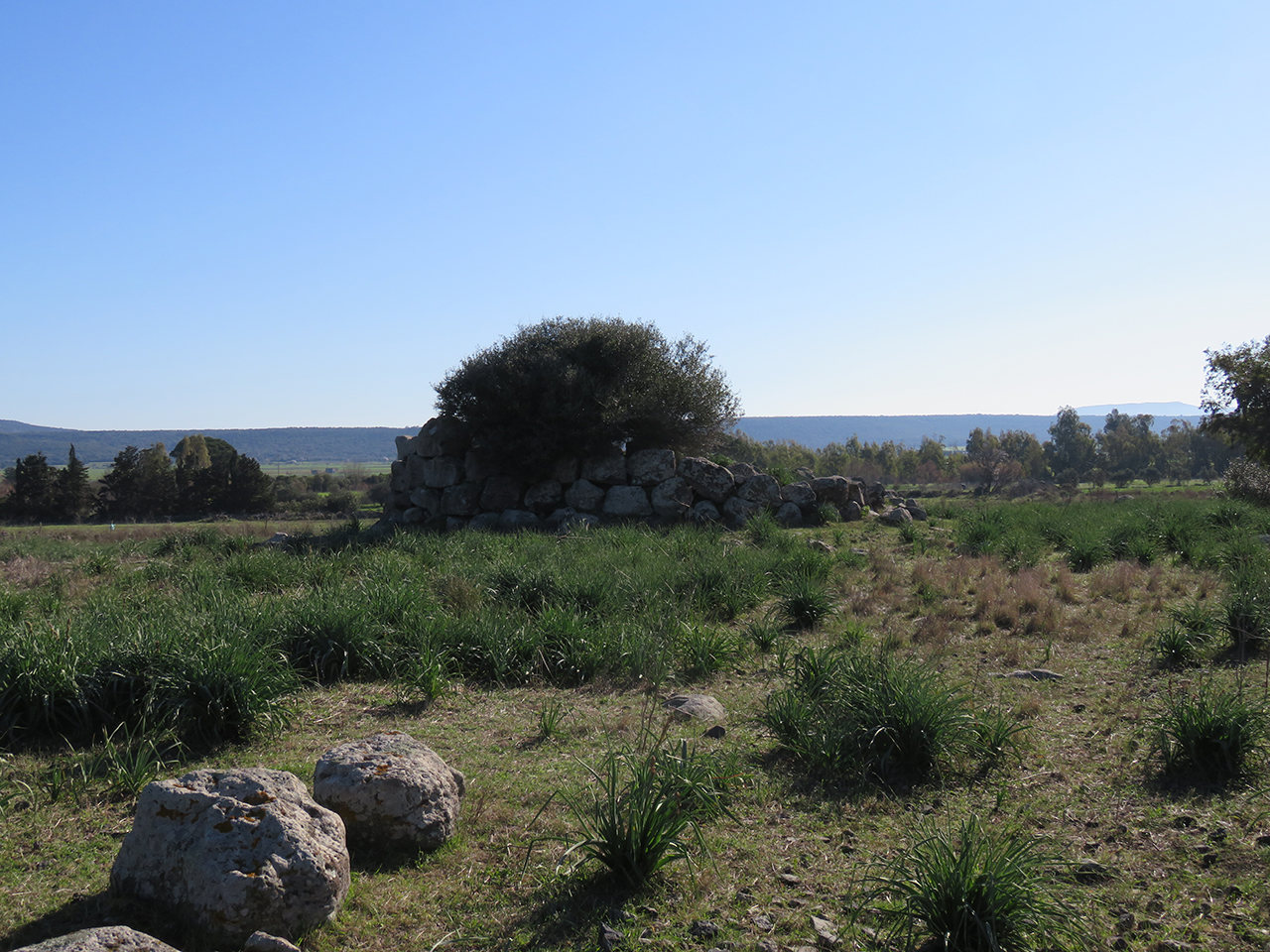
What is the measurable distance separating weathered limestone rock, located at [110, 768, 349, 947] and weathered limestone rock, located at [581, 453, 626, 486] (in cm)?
Answer: 1540

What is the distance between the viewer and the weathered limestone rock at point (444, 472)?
20.1 meters

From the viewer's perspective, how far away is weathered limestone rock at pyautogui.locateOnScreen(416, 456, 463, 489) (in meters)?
20.1

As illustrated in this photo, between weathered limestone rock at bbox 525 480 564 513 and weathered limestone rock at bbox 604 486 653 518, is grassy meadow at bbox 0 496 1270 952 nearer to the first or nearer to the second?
weathered limestone rock at bbox 604 486 653 518

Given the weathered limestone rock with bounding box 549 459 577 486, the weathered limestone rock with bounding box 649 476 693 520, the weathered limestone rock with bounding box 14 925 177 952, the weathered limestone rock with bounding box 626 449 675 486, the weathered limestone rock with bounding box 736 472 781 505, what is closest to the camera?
the weathered limestone rock with bounding box 14 925 177 952

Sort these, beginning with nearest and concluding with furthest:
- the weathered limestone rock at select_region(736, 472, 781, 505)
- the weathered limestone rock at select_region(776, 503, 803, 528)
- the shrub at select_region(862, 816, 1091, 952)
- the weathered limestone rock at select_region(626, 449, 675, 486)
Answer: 1. the shrub at select_region(862, 816, 1091, 952)
2. the weathered limestone rock at select_region(776, 503, 803, 528)
3. the weathered limestone rock at select_region(736, 472, 781, 505)
4. the weathered limestone rock at select_region(626, 449, 675, 486)

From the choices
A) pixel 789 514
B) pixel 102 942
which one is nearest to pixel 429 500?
pixel 789 514

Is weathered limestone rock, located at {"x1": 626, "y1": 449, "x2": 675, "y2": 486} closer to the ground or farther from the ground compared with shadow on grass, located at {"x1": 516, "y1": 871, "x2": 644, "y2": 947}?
farther from the ground

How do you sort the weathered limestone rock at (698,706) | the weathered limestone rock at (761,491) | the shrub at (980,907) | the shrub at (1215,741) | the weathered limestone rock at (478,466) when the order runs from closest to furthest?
1. the shrub at (980,907)
2. the shrub at (1215,741)
3. the weathered limestone rock at (698,706)
4. the weathered limestone rock at (761,491)
5. the weathered limestone rock at (478,466)

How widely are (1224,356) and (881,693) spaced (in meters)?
31.6

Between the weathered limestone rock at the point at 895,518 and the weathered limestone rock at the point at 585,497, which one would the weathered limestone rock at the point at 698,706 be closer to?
the weathered limestone rock at the point at 585,497

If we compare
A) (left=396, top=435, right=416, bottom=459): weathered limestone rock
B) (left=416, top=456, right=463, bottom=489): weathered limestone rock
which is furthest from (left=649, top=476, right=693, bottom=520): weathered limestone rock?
(left=396, top=435, right=416, bottom=459): weathered limestone rock

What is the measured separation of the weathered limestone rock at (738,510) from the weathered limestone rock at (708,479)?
0.90 feet

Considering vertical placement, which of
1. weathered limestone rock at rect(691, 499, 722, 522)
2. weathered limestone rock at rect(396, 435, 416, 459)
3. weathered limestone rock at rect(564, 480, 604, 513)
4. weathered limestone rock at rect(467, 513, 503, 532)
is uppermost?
weathered limestone rock at rect(396, 435, 416, 459)

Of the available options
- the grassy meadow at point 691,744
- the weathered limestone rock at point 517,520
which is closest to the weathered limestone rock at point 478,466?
the weathered limestone rock at point 517,520
